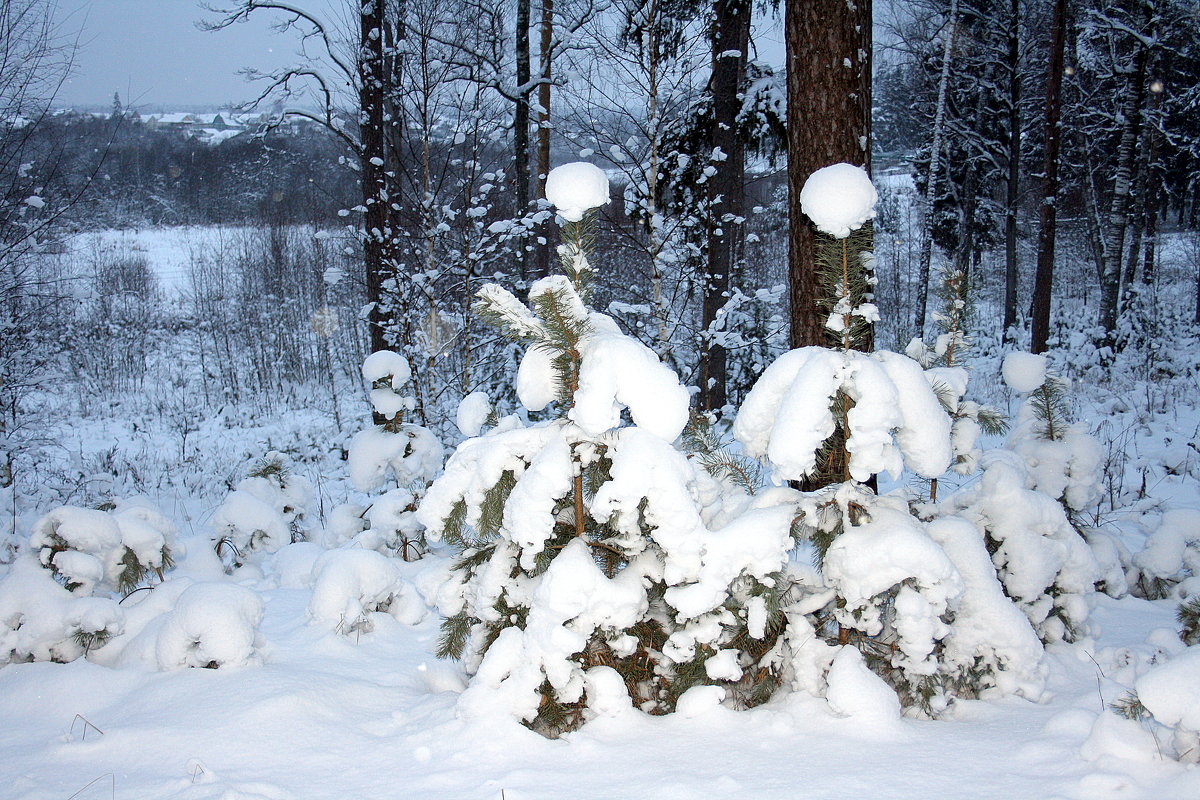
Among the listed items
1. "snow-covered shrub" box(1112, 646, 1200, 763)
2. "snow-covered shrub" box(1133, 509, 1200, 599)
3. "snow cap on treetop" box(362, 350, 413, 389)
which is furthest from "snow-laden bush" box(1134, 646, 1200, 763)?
"snow cap on treetop" box(362, 350, 413, 389)

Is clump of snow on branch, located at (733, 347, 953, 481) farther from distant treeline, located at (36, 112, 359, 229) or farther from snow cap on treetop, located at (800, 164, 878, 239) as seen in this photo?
distant treeline, located at (36, 112, 359, 229)

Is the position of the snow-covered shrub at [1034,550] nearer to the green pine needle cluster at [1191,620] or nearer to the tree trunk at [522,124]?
the green pine needle cluster at [1191,620]

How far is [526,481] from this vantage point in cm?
252

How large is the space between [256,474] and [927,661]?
5171 mm

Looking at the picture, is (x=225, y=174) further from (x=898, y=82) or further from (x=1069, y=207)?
(x=1069, y=207)

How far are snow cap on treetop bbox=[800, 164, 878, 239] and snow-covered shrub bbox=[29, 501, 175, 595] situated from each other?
12.0ft

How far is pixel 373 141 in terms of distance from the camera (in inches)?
349

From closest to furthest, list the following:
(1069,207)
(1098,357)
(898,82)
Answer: (1098,357)
(898,82)
(1069,207)

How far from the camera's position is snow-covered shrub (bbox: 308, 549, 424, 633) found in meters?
3.68

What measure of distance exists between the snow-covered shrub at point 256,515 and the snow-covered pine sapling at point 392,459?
2.08 ft

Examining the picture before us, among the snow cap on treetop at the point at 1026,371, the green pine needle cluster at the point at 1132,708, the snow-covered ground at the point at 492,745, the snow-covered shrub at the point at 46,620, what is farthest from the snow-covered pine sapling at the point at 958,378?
the snow-covered shrub at the point at 46,620

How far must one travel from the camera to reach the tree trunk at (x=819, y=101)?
3578mm

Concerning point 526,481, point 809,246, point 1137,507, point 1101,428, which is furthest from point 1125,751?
point 1101,428

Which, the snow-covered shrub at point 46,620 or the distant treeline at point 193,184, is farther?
the distant treeline at point 193,184
